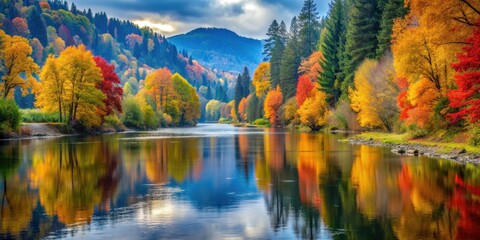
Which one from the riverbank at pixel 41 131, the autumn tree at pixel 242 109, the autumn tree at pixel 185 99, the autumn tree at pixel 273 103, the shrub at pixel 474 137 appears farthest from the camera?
the autumn tree at pixel 242 109

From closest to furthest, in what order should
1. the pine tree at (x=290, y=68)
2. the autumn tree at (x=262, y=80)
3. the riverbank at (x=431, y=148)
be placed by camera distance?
the riverbank at (x=431, y=148)
the pine tree at (x=290, y=68)
the autumn tree at (x=262, y=80)

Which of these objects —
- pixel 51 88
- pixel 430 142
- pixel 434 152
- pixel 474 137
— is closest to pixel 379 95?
pixel 430 142

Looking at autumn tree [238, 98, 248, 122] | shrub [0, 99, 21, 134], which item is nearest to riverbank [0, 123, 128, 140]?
shrub [0, 99, 21, 134]

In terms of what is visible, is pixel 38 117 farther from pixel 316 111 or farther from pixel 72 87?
pixel 316 111

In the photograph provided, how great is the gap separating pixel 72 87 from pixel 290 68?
194 feet

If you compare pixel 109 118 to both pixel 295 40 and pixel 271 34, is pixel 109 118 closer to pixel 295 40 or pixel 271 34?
pixel 295 40

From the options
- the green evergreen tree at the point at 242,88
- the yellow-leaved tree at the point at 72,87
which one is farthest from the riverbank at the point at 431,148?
the green evergreen tree at the point at 242,88

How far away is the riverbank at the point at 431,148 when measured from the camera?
31.4m

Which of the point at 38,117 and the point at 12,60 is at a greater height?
the point at 12,60

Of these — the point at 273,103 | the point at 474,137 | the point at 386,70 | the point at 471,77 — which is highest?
the point at 386,70

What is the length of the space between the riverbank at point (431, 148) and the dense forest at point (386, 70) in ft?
3.92

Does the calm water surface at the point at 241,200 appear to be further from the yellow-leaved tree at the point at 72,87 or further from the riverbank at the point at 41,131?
the yellow-leaved tree at the point at 72,87

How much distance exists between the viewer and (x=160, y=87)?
124 m

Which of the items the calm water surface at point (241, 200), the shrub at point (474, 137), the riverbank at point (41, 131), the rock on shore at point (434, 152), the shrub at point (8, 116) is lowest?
the calm water surface at point (241, 200)
